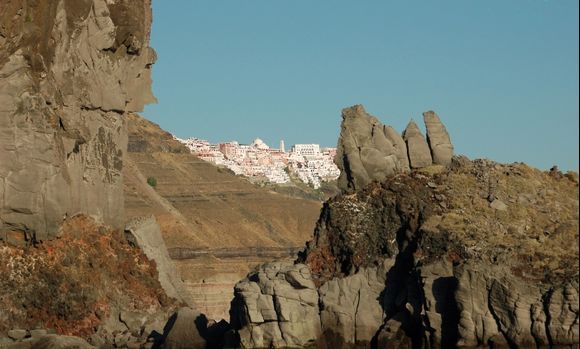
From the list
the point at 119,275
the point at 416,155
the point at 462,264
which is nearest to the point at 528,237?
the point at 462,264

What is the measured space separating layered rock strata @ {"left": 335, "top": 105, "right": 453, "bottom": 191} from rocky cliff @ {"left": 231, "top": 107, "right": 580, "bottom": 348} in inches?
3.2

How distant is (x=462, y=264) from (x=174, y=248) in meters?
65.4

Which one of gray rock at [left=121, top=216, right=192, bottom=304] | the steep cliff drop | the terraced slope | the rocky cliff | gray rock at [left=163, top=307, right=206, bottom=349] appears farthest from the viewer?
the terraced slope

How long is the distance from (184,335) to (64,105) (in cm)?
1153

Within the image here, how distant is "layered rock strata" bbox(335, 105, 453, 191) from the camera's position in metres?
58.4

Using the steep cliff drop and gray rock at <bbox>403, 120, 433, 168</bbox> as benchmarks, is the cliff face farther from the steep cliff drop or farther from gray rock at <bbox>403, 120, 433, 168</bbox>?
gray rock at <bbox>403, 120, 433, 168</bbox>

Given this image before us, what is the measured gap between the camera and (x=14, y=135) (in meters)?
61.9

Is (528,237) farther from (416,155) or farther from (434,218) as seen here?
(416,155)

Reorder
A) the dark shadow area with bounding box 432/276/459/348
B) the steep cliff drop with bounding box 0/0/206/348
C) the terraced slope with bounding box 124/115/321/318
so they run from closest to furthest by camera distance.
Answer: the dark shadow area with bounding box 432/276/459/348 → the steep cliff drop with bounding box 0/0/206/348 → the terraced slope with bounding box 124/115/321/318

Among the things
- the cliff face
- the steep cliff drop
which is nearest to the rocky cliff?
the steep cliff drop

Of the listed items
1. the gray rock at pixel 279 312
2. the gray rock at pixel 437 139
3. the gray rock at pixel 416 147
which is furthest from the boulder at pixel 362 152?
the gray rock at pixel 279 312

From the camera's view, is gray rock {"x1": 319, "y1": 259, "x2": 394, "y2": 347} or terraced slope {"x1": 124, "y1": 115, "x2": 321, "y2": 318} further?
terraced slope {"x1": 124, "y1": 115, "x2": 321, "y2": 318}

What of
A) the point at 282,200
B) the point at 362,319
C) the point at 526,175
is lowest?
the point at 362,319

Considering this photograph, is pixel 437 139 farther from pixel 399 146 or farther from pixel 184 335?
pixel 184 335
